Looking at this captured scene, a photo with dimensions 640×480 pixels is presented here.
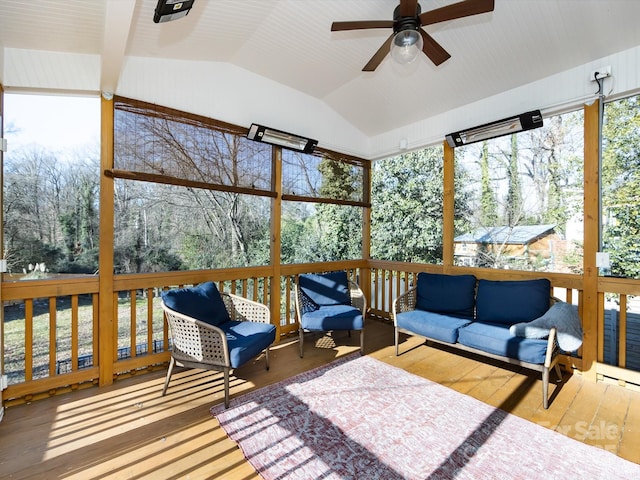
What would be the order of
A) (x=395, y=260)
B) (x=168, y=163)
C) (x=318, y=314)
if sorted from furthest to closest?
(x=395, y=260) < (x=318, y=314) < (x=168, y=163)

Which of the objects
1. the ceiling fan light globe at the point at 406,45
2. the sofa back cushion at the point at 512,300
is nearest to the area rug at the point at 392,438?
the sofa back cushion at the point at 512,300

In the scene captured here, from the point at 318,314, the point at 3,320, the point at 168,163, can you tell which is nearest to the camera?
the point at 3,320

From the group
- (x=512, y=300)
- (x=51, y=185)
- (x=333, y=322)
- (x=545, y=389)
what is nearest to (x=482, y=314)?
(x=512, y=300)

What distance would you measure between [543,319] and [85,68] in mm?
4427

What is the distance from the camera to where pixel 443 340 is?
10.1 ft

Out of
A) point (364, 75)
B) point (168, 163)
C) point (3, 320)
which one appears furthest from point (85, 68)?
point (364, 75)

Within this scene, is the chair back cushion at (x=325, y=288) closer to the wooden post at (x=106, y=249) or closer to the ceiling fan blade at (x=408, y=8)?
the wooden post at (x=106, y=249)

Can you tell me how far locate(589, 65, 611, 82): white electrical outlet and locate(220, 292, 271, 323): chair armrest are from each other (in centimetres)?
378

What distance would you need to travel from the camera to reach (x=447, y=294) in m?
3.52

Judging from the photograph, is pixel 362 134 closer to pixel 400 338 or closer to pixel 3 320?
pixel 400 338

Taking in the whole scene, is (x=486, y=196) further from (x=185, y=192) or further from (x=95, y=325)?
(x=95, y=325)

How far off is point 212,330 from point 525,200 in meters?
3.49

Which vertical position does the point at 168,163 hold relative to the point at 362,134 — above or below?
below

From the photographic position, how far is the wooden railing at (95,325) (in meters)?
2.46
